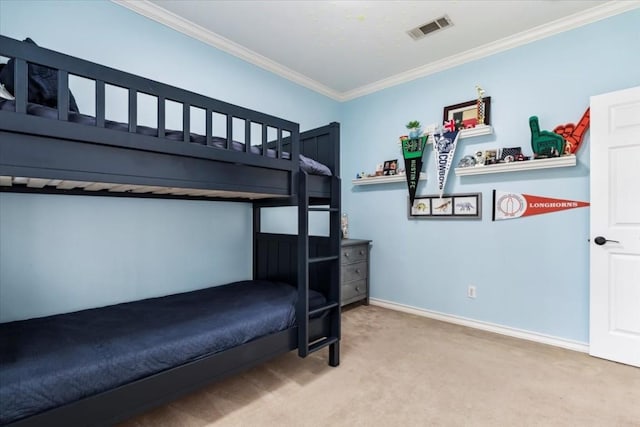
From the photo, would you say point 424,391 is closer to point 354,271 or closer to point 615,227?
point 354,271

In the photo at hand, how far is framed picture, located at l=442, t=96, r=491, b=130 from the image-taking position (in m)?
2.83

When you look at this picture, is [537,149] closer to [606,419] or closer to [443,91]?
[443,91]

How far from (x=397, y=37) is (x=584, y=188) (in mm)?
1959

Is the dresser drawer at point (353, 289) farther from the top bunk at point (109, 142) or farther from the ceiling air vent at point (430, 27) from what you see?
the ceiling air vent at point (430, 27)

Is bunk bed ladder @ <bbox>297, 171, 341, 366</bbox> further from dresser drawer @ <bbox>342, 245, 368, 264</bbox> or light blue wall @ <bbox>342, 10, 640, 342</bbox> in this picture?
light blue wall @ <bbox>342, 10, 640, 342</bbox>

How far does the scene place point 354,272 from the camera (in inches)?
134

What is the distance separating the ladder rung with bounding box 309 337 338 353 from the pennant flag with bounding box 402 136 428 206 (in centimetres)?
180

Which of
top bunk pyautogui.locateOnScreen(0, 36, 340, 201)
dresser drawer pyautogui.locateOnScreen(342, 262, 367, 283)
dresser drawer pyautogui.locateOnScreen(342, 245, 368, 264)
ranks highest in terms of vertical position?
top bunk pyautogui.locateOnScreen(0, 36, 340, 201)

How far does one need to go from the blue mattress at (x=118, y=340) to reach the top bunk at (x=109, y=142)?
0.69 metres

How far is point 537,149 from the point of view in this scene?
2.52 meters

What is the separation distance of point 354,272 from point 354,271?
1 centimetres

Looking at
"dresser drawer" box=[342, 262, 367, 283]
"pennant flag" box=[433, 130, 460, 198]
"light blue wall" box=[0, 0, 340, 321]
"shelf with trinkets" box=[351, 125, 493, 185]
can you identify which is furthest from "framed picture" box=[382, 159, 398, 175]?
"light blue wall" box=[0, 0, 340, 321]

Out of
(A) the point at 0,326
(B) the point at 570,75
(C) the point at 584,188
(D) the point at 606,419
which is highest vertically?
(B) the point at 570,75

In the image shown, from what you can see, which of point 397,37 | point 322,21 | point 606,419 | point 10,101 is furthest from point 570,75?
point 10,101
